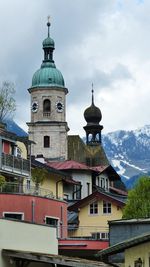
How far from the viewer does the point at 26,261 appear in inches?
1583

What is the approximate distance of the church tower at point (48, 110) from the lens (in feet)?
507

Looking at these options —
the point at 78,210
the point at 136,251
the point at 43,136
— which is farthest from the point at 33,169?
the point at 43,136

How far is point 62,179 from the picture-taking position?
8638cm

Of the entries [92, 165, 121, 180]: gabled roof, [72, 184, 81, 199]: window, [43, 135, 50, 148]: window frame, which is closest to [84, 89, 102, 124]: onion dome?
[43, 135, 50, 148]: window frame

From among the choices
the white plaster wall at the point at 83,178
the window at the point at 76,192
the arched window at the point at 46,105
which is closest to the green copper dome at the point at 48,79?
the arched window at the point at 46,105

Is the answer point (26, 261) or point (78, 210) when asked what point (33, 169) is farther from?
point (26, 261)

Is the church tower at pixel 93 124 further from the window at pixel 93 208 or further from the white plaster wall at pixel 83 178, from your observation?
the window at pixel 93 208

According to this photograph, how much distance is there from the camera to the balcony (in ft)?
A: 225

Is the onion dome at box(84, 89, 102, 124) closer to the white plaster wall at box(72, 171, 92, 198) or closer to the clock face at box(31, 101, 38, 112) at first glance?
the clock face at box(31, 101, 38, 112)

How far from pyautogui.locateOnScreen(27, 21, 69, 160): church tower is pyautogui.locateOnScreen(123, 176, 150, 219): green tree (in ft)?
221

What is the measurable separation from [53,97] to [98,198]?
213ft

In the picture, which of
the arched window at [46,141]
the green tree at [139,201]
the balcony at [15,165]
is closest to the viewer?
the balcony at [15,165]

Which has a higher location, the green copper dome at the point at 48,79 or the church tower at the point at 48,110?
the green copper dome at the point at 48,79

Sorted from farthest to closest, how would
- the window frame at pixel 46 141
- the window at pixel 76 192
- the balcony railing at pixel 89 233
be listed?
the window frame at pixel 46 141 → the window at pixel 76 192 → the balcony railing at pixel 89 233
